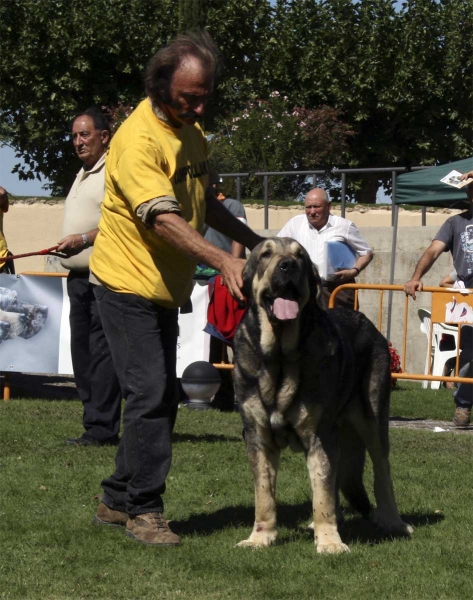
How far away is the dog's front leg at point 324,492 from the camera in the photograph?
15.3 ft

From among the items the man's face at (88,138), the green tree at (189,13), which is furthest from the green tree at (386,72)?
the man's face at (88,138)

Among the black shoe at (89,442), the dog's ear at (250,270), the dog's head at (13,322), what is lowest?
the black shoe at (89,442)

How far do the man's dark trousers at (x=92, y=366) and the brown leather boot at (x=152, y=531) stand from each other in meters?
2.49

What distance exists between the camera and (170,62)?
4.64 m

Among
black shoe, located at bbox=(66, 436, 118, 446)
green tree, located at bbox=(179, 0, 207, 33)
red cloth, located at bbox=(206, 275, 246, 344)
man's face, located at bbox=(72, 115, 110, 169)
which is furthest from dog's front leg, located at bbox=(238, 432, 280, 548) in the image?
green tree, located at bbox=(179, 0, 207, 33)

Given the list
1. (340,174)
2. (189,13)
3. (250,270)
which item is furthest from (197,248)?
(189,13)

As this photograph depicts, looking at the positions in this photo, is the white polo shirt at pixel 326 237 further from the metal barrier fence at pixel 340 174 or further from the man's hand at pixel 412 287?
the metal barrier fence at pixel 340 174

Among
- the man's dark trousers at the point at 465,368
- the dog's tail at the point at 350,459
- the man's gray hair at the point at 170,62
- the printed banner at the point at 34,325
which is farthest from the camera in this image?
the printed banner at the point at 34,325

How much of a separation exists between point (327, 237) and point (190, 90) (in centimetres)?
600

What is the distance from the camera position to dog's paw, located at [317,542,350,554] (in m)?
4.66

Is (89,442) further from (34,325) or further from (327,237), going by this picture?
(327,237)

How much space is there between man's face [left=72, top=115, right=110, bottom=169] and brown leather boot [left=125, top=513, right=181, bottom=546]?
3.54 m

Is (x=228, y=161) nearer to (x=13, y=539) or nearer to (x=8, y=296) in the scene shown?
(x=8, y=296)

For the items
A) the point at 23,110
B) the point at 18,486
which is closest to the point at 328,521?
the point at 18,486
